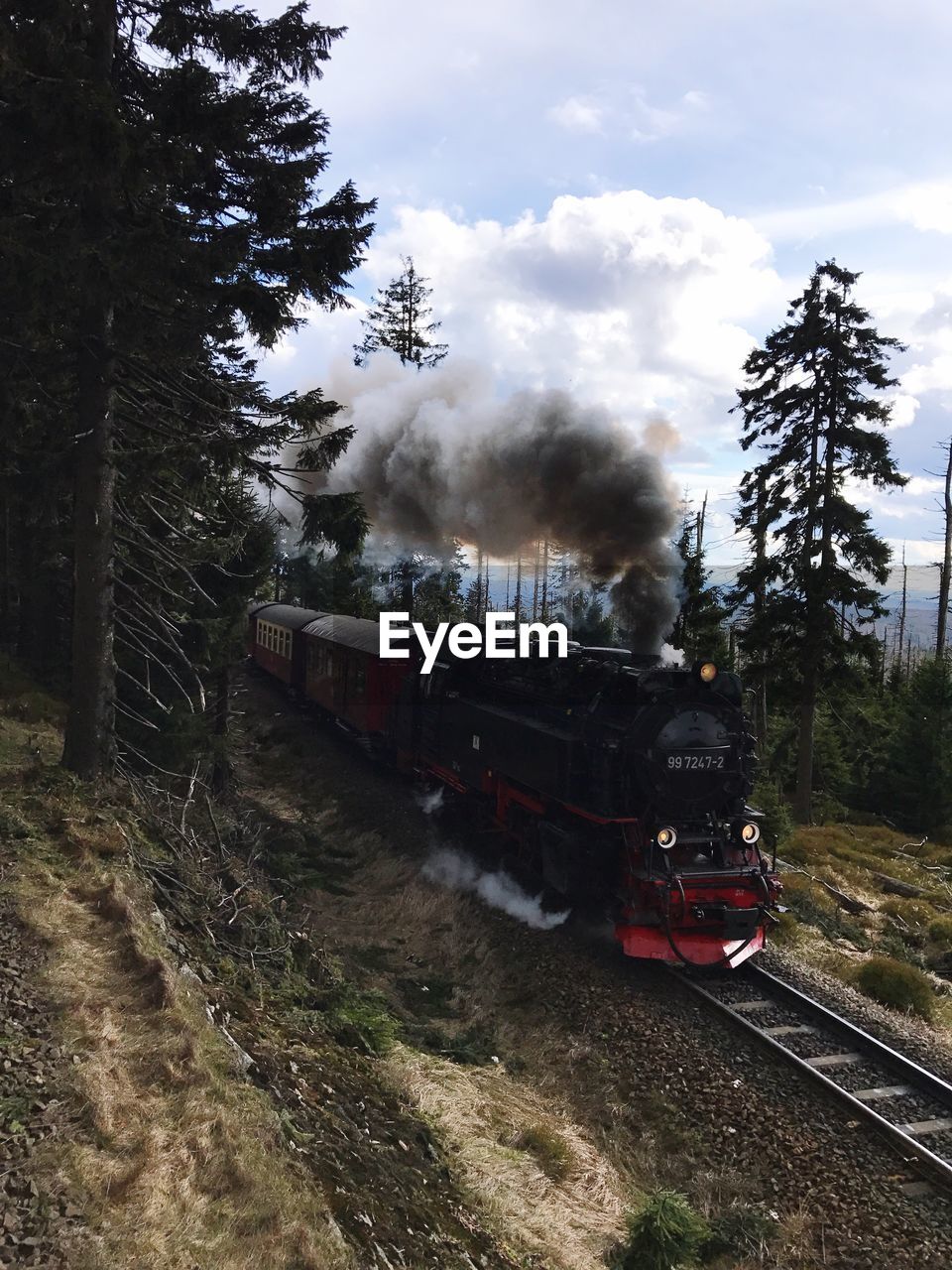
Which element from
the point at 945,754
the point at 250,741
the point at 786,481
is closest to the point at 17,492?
the point at 250,741

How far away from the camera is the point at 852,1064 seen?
7145mm

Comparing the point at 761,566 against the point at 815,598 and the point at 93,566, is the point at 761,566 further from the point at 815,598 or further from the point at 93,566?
the point at 93,566

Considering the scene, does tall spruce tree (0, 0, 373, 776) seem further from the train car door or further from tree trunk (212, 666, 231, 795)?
the train car door

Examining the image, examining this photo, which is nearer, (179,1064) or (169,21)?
(179,1064)

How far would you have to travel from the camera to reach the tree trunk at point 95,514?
783 centimetres

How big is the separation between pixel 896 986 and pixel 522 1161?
5.02m

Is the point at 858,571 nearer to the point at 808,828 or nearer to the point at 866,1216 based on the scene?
the point at 808,828

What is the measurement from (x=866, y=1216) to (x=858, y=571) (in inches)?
593

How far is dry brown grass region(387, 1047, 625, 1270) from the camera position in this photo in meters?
4.93

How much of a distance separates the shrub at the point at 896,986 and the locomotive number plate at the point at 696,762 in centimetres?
267

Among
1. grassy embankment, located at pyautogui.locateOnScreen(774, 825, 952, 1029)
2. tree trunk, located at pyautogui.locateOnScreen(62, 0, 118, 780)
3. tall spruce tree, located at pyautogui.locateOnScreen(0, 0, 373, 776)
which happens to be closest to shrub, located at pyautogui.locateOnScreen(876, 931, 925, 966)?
grassy embankment, located at pyautogui.locateOnScreen(774, 825, 952, 1029)

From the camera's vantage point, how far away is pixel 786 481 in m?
18.8

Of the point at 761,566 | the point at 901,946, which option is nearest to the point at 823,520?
the point at 761,566

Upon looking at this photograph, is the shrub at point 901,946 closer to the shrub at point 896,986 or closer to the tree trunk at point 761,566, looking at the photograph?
the shrub at point 896,986
